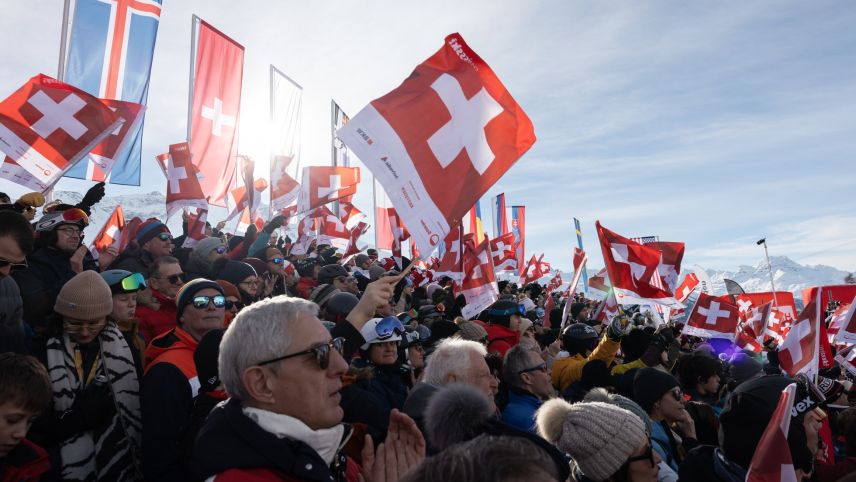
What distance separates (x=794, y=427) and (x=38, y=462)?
4.00 m

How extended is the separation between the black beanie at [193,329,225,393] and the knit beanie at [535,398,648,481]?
1.86 m

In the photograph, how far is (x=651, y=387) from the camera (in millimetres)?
5094

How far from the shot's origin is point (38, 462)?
284 cm

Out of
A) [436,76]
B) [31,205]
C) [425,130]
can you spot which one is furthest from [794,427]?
[31,205]

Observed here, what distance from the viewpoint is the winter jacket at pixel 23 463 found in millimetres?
2730

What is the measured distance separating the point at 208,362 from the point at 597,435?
2191mm

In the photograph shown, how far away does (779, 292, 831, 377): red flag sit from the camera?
5953 mm

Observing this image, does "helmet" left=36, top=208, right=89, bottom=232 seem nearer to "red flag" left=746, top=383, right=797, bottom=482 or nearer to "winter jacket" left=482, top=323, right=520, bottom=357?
"winter jacket" left=482, top=323, right=520, bottom=357

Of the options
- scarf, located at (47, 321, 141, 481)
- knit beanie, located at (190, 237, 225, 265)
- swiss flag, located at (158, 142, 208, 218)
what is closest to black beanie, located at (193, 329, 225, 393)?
scarf, located at (47, 321, 141, 481)

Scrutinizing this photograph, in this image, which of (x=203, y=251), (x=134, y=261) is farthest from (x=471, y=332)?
(x=134, y=261)

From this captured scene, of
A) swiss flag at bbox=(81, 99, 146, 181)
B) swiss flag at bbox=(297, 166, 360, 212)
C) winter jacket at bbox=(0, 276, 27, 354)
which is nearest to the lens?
winter jacket at bbox=(0, 276, 27, 354)

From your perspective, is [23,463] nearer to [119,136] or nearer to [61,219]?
[61,219]

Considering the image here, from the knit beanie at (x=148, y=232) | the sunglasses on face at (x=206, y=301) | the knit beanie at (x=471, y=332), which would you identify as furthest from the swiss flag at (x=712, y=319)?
the sunglasses on face at (x=206, y=301)

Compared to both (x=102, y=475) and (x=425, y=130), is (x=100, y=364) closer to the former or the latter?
(x=102, y=475)
